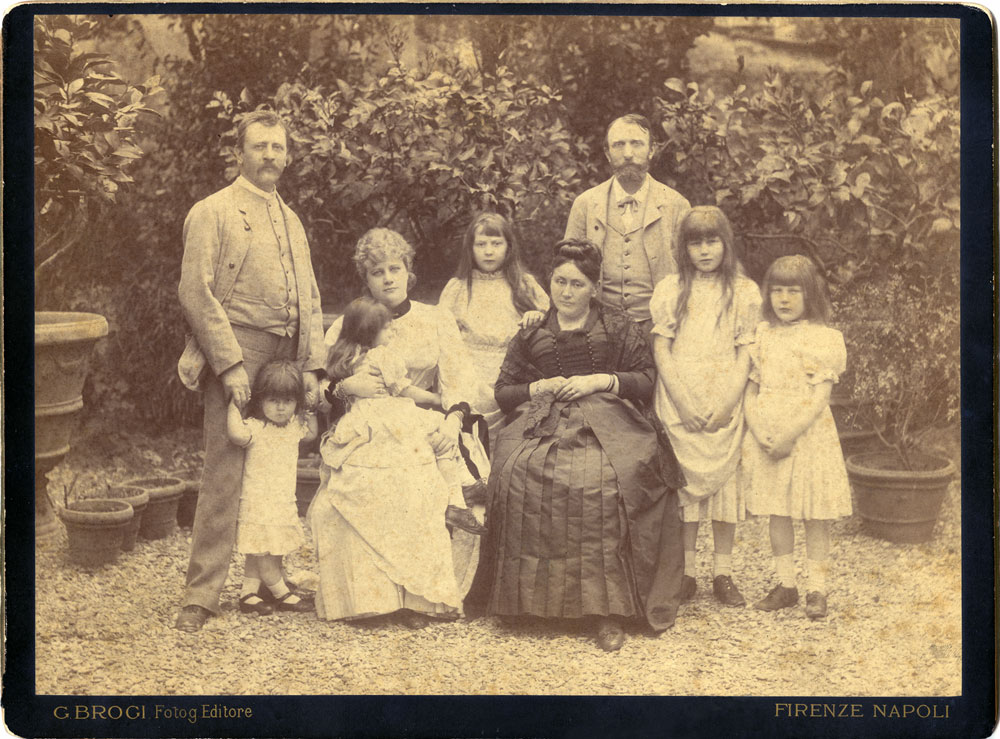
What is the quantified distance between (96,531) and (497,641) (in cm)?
211

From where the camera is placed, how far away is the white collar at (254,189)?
5938 mm

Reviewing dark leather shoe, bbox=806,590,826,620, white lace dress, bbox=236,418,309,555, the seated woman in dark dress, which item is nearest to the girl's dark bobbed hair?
the seated woman in dark dress

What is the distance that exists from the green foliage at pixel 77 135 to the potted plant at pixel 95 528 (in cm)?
125

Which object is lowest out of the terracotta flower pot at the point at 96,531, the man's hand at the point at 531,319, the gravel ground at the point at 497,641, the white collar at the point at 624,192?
the gravel ground at the point at 497,641

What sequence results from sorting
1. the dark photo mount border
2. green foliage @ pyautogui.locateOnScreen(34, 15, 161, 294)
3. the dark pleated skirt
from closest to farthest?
the dark pleated skirt
the dark photo mount border
green foliage @ pyautogui.locateOnScreen(34, 15, 161, 294)

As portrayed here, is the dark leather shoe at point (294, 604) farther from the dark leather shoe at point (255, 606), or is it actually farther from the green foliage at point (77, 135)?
the green foliage at point (77, 135)

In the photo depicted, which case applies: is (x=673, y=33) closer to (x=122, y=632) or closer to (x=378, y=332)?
(x=378, y=332)

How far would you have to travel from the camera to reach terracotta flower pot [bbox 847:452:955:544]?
596 centimetres

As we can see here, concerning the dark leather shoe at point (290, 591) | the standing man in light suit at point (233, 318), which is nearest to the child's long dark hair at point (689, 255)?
the standing man in light suit at point (233, 318)

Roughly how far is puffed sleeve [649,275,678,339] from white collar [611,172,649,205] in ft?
1.41

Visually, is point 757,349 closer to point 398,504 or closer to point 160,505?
point 398,504

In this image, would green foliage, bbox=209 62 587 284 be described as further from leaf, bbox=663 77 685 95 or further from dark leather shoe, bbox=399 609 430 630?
dark leather shoe, bbox=399 609 430 630

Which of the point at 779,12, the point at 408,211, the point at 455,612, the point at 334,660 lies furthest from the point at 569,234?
the point at 334,660

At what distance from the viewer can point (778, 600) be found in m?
5.92
